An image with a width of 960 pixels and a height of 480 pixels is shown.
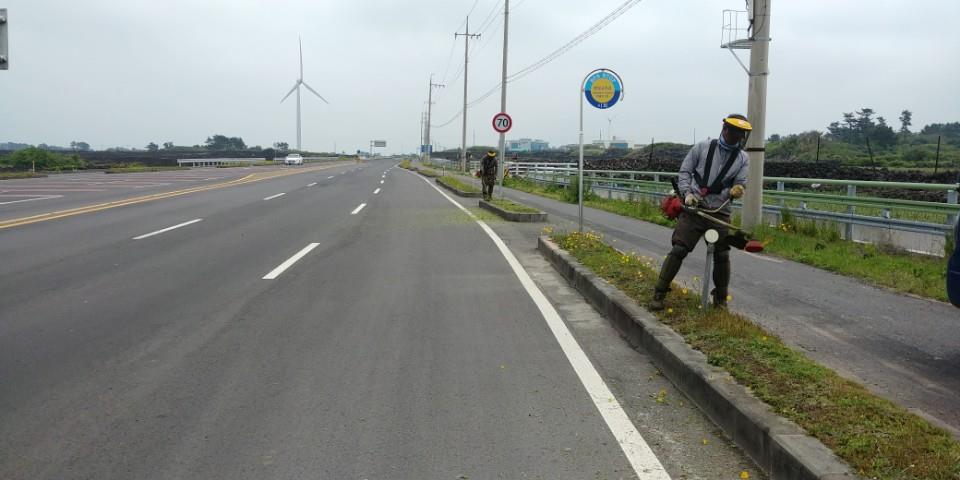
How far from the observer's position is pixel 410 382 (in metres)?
4.65

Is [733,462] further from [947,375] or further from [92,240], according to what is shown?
[92,240]

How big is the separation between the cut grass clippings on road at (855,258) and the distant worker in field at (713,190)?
313 centimetres

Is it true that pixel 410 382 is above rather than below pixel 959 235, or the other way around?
below

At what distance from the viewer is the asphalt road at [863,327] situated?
14.5ft

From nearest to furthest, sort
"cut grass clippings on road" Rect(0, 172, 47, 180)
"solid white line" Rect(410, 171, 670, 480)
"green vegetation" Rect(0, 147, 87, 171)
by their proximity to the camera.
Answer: "solid white line" Rect(410, 171, 670, 480)
"cut grass clippings on road" Rect(0, 172, 47, 180)
"green vegetation" Rect(0, 147, 87, 171)

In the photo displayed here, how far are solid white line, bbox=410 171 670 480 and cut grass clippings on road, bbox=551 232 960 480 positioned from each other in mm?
725

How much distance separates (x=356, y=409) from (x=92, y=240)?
9.11m

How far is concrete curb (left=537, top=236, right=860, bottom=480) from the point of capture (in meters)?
3.10

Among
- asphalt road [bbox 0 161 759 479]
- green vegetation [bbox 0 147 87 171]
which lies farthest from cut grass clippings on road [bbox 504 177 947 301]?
green vegetation [bbox 0 147 87 171]

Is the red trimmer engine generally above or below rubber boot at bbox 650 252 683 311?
above

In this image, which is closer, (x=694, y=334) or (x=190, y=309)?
(x=694, y=334)

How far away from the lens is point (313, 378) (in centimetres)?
470

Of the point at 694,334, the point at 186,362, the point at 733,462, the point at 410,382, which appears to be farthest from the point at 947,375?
the point at 186,362

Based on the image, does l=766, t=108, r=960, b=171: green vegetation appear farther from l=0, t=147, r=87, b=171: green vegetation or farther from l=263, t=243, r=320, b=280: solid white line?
l=0, t=147, r=87, b=171: green vegetation
